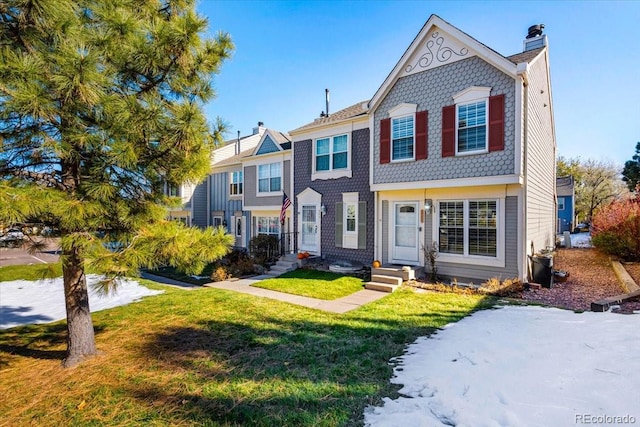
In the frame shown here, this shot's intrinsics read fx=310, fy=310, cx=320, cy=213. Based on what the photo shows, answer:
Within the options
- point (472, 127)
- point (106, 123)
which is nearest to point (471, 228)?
point (472, 127)

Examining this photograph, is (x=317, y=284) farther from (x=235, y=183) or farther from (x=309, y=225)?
(x=235, y=183)

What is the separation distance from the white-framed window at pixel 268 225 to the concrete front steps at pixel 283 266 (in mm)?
2885

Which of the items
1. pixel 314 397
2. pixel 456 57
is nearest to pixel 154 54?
pixel 314 397

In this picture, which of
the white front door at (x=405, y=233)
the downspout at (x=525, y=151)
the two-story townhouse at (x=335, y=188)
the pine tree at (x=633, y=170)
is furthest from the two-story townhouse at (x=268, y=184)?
the pine tree at (x=633, y=170)

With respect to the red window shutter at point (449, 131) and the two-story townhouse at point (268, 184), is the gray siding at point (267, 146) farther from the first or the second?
the red window shutter at point (449, 131)

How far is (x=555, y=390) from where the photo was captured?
3.29 m

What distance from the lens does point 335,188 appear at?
12898 mm

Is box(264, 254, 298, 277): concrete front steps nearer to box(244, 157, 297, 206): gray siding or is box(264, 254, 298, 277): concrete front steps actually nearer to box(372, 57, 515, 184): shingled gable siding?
box(244, 157, 297, 206): gray siding

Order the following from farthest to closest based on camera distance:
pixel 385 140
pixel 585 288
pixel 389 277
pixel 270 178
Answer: pixel 270 178, pixel 385 140, pixel 389 277, pixel 585 288

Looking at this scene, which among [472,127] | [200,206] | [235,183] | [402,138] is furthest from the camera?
[200,206]

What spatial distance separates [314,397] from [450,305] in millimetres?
4937

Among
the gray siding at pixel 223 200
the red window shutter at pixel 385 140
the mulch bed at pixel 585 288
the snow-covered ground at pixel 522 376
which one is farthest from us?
the gray siding at pixel 223 200

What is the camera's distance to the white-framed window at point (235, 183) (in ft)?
61.8

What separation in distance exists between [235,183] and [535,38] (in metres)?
16.1
